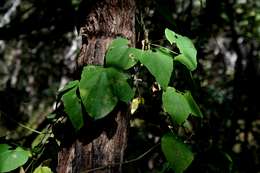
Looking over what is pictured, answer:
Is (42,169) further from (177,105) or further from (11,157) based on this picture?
(177,105)

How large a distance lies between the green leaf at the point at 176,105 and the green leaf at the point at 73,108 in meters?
0.32

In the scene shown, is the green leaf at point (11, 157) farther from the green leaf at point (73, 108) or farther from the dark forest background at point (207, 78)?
the dark forest background at point (207, 78)

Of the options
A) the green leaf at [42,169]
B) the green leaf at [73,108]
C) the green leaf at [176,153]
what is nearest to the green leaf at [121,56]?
the green leaf at [73,108]

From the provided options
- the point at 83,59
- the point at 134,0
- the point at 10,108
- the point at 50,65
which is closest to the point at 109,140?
the point at 83,59

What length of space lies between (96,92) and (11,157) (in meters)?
0.44

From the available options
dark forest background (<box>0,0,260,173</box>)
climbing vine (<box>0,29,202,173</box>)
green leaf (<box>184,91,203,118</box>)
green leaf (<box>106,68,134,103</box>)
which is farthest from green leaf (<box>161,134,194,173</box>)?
dark forest background (<box>0,0,260,173</box>)

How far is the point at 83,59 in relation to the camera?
66.7 inches

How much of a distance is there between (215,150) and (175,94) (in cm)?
56

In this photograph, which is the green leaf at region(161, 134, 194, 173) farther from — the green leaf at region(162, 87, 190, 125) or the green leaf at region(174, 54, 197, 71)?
the green leaf at region(174, 54, 197, 71)

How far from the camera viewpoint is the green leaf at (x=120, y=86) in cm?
155

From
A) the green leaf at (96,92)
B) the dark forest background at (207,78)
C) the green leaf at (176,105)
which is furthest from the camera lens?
the dark forest background at (207,78)

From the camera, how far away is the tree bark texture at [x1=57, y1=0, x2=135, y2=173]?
1562mm

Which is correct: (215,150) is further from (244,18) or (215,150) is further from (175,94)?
(244,18)

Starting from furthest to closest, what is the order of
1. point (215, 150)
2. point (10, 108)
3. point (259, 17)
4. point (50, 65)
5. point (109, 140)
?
point (50, 65)
point (259, 17)
point (10, 108)
point (215, 150)
point (109, 140)
